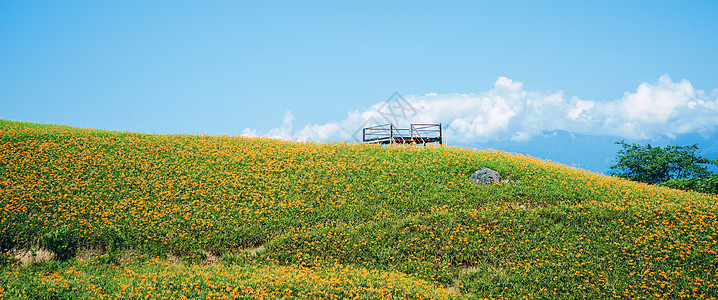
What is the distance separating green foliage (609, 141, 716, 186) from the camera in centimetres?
3625

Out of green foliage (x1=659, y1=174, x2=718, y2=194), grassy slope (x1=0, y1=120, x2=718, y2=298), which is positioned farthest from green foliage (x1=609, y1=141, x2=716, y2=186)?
grassy slope (x1=0, y1=120, x2=718, y2=298)

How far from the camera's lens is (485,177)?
20.1 metres

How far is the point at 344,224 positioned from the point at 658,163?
35099 millimetres

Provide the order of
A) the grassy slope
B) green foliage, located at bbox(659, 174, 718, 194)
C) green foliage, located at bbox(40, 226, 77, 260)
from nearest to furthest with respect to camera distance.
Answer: the grassy slope, green foliage, located at bbox(40, 226, 77, 260), green foliage, located at bbox(659, 174, 718, 194)

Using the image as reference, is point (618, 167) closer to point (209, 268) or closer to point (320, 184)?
point (320, 184)

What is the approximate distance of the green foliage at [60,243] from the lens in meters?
14.2

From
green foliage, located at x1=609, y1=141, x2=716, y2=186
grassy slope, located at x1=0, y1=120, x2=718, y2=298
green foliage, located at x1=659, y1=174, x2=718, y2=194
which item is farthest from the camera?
green foliage, located at x1=609, y1=141, x2=716, y2=186

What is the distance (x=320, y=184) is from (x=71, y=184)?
36.7ft

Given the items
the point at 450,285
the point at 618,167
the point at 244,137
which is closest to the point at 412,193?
the point at 450,285

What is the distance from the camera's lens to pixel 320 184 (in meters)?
19.6

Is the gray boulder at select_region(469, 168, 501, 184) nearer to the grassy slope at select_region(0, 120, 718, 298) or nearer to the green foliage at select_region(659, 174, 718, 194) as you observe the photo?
the grassy slope at select_region(0, 120, 718, 298)

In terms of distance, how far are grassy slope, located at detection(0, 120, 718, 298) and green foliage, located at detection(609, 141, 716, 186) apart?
20.2m

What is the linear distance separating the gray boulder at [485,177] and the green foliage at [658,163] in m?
25.3

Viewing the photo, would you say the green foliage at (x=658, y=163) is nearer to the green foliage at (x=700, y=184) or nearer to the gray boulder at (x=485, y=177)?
the green foliage at (x=700, y=184)
